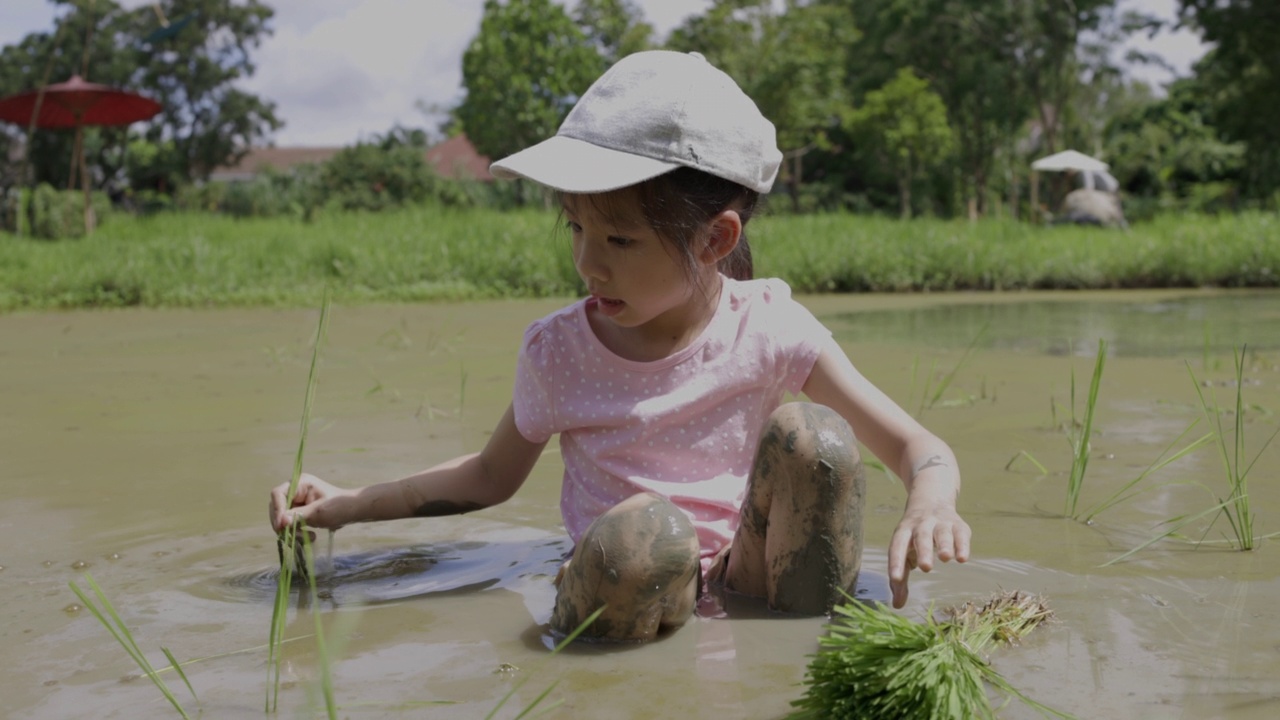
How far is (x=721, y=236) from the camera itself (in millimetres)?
1873

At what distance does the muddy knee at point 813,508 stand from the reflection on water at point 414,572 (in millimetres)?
514

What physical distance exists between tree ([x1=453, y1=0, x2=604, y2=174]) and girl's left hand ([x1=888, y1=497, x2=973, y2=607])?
29.4 meters

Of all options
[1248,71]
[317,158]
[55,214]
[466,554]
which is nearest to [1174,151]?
[1248,71]

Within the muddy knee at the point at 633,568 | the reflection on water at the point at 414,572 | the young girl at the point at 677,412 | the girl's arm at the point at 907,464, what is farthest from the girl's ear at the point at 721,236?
the reflection on water at the point at 414,572

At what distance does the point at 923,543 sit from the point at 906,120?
25.5 meters

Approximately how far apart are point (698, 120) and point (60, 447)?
7.35ft

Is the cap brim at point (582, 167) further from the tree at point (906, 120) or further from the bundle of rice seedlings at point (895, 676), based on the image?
the tree at point (906, 120)

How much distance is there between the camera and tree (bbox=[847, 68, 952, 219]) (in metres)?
25.8

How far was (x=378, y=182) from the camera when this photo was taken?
2127 cm

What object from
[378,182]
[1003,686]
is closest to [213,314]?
[1003,686]

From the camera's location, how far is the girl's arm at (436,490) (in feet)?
6.61

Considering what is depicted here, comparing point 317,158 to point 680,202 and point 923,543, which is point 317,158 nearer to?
point 680,202

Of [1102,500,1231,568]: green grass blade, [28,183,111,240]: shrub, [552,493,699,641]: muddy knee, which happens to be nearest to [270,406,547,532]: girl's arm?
[552,493,699,641]: muddy knee

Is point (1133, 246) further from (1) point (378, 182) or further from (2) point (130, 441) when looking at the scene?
(1) point (378, 182)
